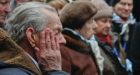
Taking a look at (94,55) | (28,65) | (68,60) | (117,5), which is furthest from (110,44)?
(28,65)

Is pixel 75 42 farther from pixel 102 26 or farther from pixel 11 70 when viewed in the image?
pixel 11 70

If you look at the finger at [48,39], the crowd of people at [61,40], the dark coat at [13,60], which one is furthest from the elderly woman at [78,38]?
the dark coat at [13,60]

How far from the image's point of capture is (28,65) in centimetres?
318

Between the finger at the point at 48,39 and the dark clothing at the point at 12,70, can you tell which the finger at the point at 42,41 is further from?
the dark clothing at the point at 12,70

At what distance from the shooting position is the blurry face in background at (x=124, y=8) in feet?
Answer: 31.9

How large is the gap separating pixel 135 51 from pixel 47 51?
3.68m

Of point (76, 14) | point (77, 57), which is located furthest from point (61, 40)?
point (76, 14)

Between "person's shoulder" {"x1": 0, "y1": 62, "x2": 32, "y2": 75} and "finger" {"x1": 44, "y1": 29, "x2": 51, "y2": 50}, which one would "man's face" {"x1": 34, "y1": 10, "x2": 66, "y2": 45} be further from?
"person's shoulder" {"x1": 0, "y1": 62, "x2": 32, "y2": 75}

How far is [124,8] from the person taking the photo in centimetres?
973

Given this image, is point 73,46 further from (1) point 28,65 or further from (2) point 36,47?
(1) point 28,65

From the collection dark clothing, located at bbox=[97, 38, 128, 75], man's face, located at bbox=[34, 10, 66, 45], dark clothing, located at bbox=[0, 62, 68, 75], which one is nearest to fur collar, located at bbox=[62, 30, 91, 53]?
dark clothing, located at bbox=[97, 38, 128, 75]

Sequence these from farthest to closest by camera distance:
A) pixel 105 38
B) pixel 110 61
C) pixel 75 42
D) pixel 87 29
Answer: pixel 105 38, pixel 110 61, pixel 87 29, pixel 75 42

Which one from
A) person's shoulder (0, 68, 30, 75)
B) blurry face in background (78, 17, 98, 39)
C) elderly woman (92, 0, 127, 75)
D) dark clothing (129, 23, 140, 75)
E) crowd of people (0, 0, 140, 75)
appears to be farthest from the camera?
dark clothing (129, 23, 140, 75)

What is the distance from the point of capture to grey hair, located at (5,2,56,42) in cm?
377
